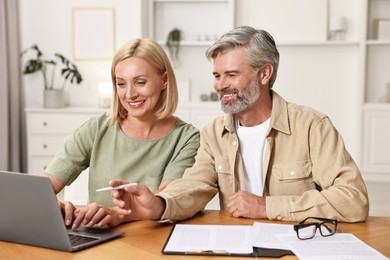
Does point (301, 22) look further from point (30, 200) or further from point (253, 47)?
point (30, 200)

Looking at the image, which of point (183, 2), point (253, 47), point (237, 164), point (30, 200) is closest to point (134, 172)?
point (237, 164)

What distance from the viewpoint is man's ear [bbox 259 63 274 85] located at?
7.09 feet

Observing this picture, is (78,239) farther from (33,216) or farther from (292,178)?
(292,178)

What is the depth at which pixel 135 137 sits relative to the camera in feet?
7.66

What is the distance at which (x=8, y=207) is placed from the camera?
1557 mm

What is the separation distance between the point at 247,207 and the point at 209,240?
29 cm

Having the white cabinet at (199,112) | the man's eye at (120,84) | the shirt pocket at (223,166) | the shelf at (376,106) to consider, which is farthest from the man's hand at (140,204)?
the shelf at (376,106)

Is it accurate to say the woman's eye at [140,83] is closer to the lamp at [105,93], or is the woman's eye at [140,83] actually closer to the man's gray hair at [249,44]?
the man's gray hair at [249,44]

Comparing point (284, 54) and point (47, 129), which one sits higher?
point (284, 54)

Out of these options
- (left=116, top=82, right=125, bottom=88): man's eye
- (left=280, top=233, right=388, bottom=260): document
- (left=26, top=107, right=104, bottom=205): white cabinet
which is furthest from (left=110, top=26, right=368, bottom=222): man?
(left=26, top=107, right=104, bottom=205): white cabinet

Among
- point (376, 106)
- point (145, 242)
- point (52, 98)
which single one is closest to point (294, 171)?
point (145, 242)

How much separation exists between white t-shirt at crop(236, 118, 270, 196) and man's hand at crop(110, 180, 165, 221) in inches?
19.6

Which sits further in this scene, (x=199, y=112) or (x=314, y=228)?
(x=199, y=112)

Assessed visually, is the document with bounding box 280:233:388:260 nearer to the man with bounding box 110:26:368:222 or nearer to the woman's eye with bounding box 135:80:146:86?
the man with bounding box 110:26:368:222
